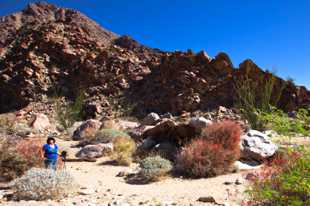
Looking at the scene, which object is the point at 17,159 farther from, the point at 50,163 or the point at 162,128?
the point at 162,128

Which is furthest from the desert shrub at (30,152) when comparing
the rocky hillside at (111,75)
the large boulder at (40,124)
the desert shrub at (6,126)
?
the rocky hillside at (111,75)

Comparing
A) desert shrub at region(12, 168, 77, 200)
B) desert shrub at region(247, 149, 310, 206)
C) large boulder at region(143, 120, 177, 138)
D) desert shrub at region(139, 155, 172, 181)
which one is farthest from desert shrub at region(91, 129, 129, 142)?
desert shrub at region(247, 149, 310, 206)

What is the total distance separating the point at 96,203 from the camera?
5.79 meters

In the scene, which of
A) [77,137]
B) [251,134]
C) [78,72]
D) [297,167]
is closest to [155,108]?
[78,72]

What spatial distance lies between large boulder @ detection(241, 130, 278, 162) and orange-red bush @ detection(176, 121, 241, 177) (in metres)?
0.40

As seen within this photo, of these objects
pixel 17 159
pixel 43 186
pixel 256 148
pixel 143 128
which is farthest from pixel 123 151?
pixel 43 186

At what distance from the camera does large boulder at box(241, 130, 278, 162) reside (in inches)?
345

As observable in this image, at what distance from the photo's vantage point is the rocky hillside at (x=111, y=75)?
1058 inches

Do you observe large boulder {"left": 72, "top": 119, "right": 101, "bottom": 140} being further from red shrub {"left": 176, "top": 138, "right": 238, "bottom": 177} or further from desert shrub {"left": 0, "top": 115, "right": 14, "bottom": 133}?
red shrub {"left": 176, "top": 138, "right": 238, "bottom": 177}

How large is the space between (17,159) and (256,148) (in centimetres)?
649

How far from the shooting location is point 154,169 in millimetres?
8023

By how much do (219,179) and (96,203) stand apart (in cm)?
311

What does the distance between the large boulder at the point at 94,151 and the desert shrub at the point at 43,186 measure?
4.78 m

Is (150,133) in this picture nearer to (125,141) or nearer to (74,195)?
(125,141)
